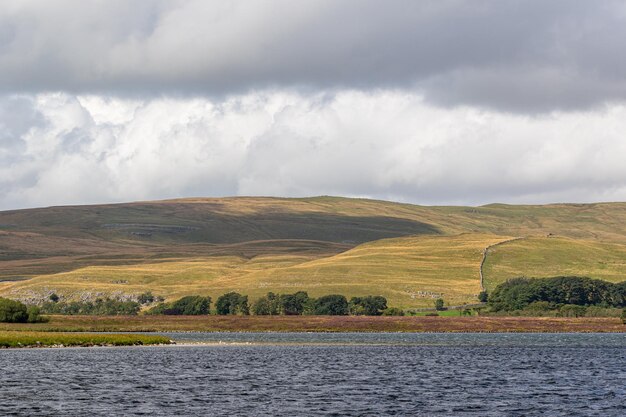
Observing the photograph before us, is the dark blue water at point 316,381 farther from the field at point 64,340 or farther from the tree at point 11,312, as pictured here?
the tree at point 11,312

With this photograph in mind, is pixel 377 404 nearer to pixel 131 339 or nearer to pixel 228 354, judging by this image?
pixel 228 354

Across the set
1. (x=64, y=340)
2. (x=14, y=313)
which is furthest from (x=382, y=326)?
(x=64, y=340)

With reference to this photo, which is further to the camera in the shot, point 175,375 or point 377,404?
point 175,375

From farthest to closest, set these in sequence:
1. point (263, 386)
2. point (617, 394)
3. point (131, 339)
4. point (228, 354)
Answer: point (131, 339) < point (228, 354) < point (263, 386) < point (617, 394)

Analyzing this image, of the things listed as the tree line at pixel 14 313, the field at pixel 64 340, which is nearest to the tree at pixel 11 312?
the tree line at pixel 14 313

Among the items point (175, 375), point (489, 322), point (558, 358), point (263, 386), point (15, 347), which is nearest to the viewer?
point (263, 386)

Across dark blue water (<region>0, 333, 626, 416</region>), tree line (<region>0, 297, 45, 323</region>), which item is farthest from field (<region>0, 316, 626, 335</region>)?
dark blue water (<region>0, 333, 626, 416</region>)

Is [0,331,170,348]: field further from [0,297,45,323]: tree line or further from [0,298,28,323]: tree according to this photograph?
[0,297,45,323]: tree line

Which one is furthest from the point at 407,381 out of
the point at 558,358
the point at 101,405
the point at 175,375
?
the point at 558,358

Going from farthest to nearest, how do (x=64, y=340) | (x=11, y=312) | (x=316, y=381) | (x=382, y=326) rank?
(x=382, y=326), (x=11, y=312), (x=64, y=340), (x=316, y=381)

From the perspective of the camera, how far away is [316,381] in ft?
261

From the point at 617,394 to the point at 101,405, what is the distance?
34.7 meters

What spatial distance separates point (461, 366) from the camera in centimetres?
9456

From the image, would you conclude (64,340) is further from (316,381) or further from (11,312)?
(316,381)
